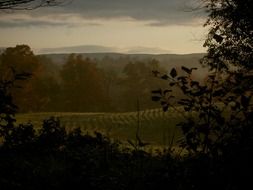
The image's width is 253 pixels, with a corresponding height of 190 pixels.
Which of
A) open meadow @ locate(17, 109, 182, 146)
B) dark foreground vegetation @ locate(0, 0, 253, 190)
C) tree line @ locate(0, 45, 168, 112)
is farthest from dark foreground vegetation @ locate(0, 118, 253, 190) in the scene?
tree line @ locate(0, 45, 168, 112)

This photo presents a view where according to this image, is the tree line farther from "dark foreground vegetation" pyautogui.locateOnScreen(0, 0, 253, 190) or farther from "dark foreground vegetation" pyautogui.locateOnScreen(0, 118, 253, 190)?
"dark foreground vegetation" pyautogui.locateOnScreen(0, 0, 253, 190)

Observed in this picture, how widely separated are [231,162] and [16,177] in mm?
3403

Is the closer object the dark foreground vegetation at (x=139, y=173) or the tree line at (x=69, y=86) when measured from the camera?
the dark foreground vegetation at (x=139, y=173)

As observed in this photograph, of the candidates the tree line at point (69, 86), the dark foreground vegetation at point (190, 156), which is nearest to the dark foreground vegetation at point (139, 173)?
the dark foreground vegetation at point (190, 156)

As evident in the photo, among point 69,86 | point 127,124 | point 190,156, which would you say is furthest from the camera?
point 69,86

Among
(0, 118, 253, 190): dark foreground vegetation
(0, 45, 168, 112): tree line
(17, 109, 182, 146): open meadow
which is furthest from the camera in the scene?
(0, 45, 168, 112): tree line

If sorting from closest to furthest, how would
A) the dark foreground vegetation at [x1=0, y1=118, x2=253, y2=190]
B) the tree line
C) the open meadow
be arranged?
the dark foreground vegetation at [x1=0, y1=118, x2=253, y2=190]
the open meadow
the tree line

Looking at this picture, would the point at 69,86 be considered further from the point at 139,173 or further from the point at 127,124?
the point at 139,173

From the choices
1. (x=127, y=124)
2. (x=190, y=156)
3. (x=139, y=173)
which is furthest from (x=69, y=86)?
(x=190, y=156)

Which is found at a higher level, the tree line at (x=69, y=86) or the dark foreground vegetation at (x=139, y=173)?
the dark foreground vegetation at (x=139, y=173)

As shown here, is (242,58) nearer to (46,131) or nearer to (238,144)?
(46,131)

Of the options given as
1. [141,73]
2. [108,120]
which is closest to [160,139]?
[108,120]

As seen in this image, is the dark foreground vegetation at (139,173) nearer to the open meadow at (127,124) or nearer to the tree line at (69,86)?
the open meadow at (127,124)

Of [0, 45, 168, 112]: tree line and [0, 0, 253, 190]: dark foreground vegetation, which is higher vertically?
[0, 0, 253, 190]: dark foreground vegetation
